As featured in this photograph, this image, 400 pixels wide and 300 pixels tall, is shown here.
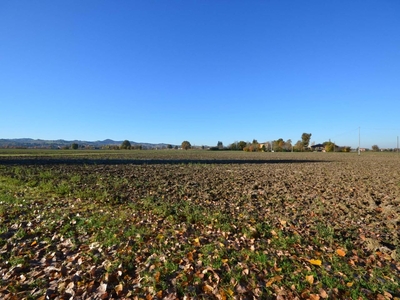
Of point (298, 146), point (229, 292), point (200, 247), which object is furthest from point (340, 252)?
point (298, 146)

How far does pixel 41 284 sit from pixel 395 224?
9255mm

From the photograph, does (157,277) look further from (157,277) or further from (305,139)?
(305,139)

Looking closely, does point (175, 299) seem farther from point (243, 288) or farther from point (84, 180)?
point (84, 180)

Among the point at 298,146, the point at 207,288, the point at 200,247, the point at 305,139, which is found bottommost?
the point at 207,288

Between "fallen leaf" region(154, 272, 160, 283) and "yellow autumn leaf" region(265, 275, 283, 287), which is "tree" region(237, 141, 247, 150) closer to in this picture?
"yellow autumn leaf" region(265, 275, 283, 287)

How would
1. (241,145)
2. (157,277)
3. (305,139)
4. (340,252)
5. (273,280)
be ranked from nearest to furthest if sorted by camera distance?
(273,280) → (157,277) → (340,252) → (305,139) → (241,145)

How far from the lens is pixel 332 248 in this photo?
5797mm

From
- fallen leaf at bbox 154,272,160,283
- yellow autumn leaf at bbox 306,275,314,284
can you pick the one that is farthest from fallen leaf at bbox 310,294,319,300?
fallen leaf at bbox 154,272,160,283

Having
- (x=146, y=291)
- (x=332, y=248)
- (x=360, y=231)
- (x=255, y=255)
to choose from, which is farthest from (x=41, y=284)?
(x=360, y=231)

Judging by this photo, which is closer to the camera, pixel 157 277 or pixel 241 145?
pixel 157 277

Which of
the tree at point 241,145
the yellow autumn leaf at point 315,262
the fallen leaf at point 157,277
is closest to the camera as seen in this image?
the fallen leaf at point 157,277

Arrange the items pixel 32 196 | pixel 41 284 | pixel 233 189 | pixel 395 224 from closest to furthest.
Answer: pixel 41 284 < pixel 395 224 < pixel 32 196 < pixel 233 189

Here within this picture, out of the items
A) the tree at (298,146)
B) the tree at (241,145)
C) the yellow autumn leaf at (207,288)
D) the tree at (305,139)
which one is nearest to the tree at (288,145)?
the tree at (298,146)

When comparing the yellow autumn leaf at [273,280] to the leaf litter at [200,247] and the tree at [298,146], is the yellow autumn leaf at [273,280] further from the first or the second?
the tree at [298,146]
